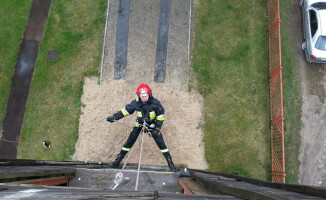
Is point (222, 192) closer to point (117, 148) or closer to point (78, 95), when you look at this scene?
point (117, 148)

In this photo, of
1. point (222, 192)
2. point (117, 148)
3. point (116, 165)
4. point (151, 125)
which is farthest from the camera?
point (117, 148)

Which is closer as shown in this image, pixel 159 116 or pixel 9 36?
pixel 159 116

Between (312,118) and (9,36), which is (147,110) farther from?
(9,36)

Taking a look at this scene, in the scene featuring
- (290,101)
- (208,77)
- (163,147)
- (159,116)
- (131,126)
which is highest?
(208,77)

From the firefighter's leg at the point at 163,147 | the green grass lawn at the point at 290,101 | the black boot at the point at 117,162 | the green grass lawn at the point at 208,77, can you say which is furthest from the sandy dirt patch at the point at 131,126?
the green grass lawn at the point at 290,101

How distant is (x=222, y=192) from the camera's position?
5.02 m

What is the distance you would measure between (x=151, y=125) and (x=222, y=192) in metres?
3.69

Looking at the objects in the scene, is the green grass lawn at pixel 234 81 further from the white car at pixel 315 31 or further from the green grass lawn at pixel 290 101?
the white car at pixel 315 31

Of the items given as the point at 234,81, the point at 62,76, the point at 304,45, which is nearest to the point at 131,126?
the point at 62,76

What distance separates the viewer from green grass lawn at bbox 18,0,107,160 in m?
9.95

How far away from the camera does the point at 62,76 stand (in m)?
10.4

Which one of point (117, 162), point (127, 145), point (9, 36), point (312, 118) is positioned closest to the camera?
point (127, 145)

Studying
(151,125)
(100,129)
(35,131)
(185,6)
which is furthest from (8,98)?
(185,6)

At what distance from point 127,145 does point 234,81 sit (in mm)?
4943
